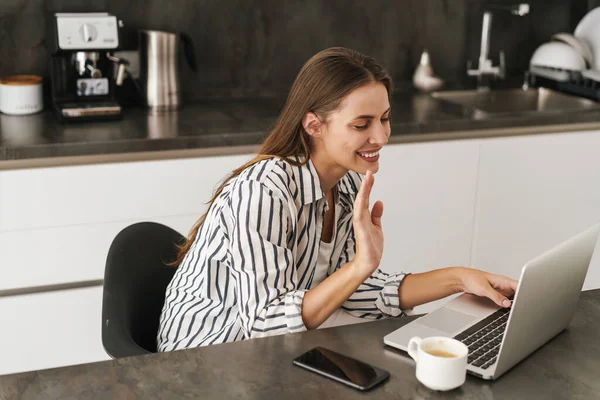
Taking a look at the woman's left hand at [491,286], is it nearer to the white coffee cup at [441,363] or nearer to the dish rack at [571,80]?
the white coffee cup at [441,363]

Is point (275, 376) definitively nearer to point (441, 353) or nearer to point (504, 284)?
point (441, 353)

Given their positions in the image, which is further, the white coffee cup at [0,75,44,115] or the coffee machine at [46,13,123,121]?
the white coffee cup at [0,75,44,115]

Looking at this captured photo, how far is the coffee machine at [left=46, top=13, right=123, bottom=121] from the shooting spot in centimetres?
261

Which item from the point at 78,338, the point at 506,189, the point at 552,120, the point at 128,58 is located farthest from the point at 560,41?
the point at 78,338

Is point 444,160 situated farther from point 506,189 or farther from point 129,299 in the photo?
point 129,299

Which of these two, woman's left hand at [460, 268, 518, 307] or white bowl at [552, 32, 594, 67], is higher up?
white bowl at [552, 32, 594, 67]

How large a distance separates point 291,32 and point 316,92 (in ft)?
5.11

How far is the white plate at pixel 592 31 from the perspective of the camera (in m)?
3.40

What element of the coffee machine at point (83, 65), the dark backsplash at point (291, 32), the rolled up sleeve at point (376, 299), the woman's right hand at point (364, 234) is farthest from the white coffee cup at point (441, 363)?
the dark backsplash at point (291, 32)

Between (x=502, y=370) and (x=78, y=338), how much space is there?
5.37 ft

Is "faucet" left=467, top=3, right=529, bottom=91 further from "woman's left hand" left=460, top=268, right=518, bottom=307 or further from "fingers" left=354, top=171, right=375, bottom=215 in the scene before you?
"fingers" left=354, top=171, right=375, bottom=215

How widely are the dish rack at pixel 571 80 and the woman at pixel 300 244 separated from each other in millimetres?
1726

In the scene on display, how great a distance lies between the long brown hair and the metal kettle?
1.21 meters

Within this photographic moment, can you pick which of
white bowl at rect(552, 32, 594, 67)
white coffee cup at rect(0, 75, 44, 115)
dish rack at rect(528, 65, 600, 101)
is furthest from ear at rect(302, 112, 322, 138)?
white bowl at rect(552, 32, 594, 67)
